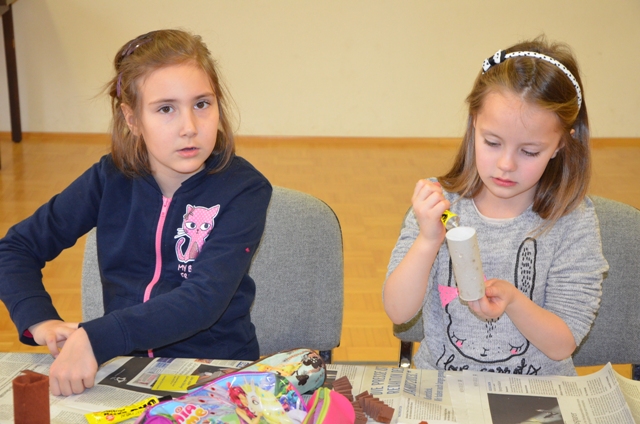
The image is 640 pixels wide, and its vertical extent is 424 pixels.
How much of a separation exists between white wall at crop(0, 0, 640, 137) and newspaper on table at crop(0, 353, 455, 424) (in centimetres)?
416

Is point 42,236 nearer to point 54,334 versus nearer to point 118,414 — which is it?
point 54,334

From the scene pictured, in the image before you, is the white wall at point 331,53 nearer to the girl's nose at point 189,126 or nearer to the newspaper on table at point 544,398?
the girl's nose at point 189,126

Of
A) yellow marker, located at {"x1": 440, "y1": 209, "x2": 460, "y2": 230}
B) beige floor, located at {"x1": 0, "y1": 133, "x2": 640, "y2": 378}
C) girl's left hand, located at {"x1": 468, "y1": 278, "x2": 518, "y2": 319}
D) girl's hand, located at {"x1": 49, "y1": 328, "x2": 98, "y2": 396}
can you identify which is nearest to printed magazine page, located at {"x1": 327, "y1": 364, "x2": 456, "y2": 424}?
girl's left hand, located at {"x1": 468, "y1": 278, "x2": 518, "y2": 319}

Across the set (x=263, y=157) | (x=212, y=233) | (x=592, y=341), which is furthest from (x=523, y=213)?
(x=263, y=157)

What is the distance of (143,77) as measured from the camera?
4.62 ft

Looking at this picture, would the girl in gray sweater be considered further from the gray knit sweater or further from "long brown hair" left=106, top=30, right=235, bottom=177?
"long brown hair" left=106, top=30, right=235, bottom=177

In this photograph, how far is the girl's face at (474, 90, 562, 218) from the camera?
4.17 feet

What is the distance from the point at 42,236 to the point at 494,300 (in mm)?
882

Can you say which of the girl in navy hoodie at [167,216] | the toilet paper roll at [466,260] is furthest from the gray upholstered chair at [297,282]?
the toilet paper roll at [466,260]

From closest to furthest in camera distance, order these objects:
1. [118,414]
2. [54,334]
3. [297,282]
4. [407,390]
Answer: [118,414] → [407,390] → [54,334] → [297,282]

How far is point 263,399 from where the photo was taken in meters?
0.92

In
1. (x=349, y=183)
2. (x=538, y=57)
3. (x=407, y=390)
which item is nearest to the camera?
(x=407, y=390)

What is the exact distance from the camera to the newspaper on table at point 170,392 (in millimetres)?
1038

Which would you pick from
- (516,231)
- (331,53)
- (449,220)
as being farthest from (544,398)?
(331,53)
